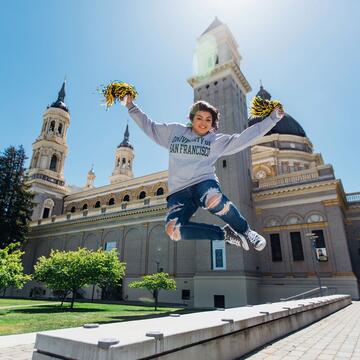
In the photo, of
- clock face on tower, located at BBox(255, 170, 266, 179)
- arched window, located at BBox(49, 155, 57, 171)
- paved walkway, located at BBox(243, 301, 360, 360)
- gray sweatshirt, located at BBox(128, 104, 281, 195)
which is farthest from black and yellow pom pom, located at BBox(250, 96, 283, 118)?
arched window, located at BBox(49, 155, 57, 171)

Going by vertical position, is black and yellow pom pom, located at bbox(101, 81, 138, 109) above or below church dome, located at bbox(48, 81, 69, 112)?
below

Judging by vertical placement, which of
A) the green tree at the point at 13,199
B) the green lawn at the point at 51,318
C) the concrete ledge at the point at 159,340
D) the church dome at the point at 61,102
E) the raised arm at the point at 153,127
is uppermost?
the church dome at the point at 61,102

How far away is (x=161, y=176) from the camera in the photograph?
4472 centimetres

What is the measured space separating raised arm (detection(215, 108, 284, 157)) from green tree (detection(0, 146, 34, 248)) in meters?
39.8

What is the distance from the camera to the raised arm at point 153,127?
4.99 m

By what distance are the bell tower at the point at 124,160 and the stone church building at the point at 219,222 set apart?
14.9m

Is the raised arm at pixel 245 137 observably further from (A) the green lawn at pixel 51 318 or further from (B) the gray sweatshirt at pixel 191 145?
(A) the green lawn at pixel 51 318

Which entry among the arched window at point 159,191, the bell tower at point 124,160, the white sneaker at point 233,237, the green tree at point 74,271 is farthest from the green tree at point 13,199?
the white sneaker at point 233,237

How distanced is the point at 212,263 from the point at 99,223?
706 inches

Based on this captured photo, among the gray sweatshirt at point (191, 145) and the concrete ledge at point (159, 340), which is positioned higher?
the gray sweatshirt at point (191, 145)

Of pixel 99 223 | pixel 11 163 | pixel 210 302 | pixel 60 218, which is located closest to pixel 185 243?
pixel 210 302

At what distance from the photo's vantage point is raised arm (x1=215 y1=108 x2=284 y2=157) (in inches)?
183

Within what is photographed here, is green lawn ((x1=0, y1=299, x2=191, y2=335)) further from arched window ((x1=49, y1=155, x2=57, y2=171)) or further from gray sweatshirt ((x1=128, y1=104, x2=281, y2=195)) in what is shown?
arched window ((x1=49, y1=155, x2=57, y2=171))

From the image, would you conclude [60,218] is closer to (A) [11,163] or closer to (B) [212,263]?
(A) [11,163]
